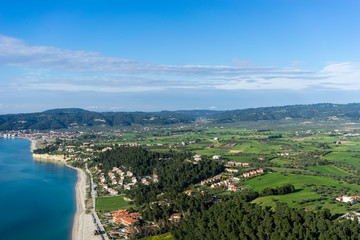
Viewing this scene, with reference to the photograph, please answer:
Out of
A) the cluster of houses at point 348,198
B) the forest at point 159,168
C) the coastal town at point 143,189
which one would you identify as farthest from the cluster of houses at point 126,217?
the cluster of houses at point 348,198

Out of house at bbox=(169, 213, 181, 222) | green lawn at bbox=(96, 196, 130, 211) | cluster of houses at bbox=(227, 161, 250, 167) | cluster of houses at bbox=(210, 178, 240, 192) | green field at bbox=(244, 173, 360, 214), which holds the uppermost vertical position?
cluster of houses at bbox=(227, 161, 250, 167)

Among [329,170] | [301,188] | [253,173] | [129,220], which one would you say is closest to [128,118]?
[253,173]

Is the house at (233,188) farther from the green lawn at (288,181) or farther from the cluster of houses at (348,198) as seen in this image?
the cluster of houses at (348,198)

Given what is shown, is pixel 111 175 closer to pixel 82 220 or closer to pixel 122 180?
pixel 122 180

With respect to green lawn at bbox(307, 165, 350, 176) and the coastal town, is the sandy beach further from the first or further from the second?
green lawn at bbox(307, 165, 350, 176)

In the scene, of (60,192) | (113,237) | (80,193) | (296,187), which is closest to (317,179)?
(296,187)

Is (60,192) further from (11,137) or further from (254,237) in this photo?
(11,137)

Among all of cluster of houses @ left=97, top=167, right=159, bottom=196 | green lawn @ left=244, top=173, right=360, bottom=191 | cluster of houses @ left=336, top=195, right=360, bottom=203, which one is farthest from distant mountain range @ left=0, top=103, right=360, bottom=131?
cluster of houses @ left=336, top=195, right=360, bottom=203
